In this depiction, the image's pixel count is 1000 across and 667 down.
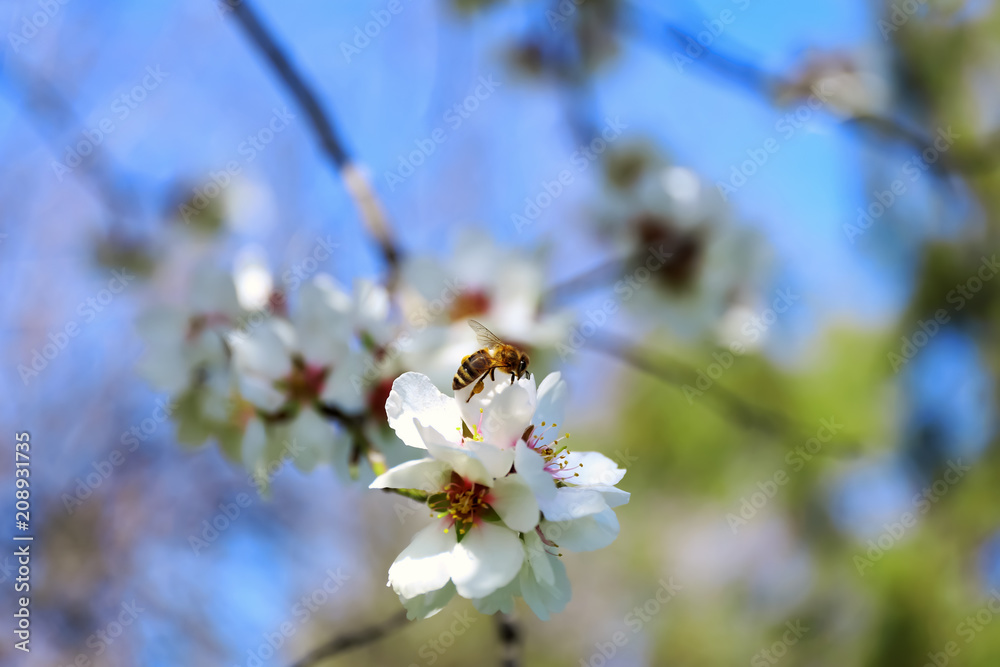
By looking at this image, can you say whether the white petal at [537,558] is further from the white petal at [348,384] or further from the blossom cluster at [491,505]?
the white petal at [348,384]

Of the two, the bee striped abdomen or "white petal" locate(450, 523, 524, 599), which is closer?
"white petal" locate(450, 523, 524, 599)

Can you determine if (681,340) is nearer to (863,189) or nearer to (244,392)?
(244,392)

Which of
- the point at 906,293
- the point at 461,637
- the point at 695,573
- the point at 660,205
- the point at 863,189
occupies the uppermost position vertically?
the point at 660,205

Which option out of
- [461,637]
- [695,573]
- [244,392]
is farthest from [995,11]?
[461,637]

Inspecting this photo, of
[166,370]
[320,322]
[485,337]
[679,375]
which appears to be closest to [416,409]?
[485,337]

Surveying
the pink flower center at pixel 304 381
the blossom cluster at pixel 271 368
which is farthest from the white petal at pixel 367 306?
the pink flower center at pixel 304 381

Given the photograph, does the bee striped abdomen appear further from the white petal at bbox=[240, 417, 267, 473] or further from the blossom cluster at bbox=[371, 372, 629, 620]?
the white petal at bbox=[240, 417, 267, 473]

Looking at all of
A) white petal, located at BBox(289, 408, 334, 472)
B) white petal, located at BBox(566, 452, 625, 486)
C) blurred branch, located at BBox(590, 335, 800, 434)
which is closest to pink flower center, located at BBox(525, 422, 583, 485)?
white petal, located at BBox(566, 452, 625, 486)
